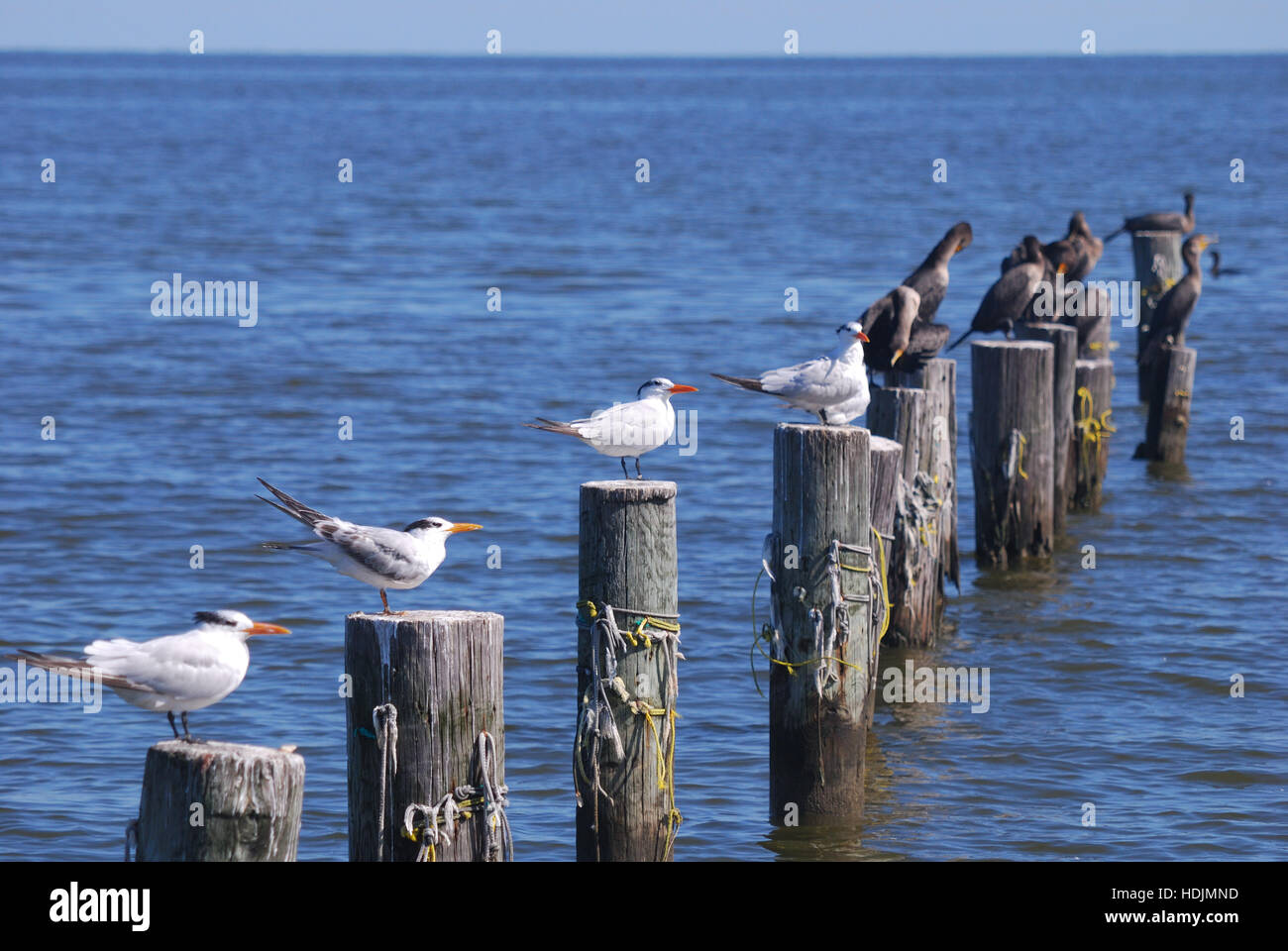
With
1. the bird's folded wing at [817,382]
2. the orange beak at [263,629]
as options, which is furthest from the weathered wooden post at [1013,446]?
the orange beak at [263,629]

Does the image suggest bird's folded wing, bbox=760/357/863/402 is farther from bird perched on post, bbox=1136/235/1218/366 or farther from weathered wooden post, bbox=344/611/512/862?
bird perched on post, bbox=1136/235/1218/366

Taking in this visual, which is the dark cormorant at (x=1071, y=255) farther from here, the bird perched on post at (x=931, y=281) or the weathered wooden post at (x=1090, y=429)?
the bird perched on post at (x=931, y=281)

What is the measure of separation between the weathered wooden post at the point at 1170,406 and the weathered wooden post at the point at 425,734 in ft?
38.9

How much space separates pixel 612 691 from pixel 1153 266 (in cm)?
1509

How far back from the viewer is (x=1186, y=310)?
55.6 ft

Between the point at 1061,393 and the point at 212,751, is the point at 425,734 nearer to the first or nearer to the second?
the point at 212,751

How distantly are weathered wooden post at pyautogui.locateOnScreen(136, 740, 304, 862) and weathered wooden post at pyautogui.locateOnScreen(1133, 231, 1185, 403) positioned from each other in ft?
54.6

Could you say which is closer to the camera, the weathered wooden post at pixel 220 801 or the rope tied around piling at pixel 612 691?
the weathered wooden post at pixel 220 801

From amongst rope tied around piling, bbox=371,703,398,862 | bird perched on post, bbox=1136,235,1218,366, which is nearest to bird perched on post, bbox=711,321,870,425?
rope tied around piling, bbox=371,703,398,862

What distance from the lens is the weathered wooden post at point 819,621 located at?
26.1 feet

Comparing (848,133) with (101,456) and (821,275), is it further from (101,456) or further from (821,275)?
(101,456)

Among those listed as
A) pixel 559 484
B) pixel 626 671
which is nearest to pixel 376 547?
pixel 626 671
